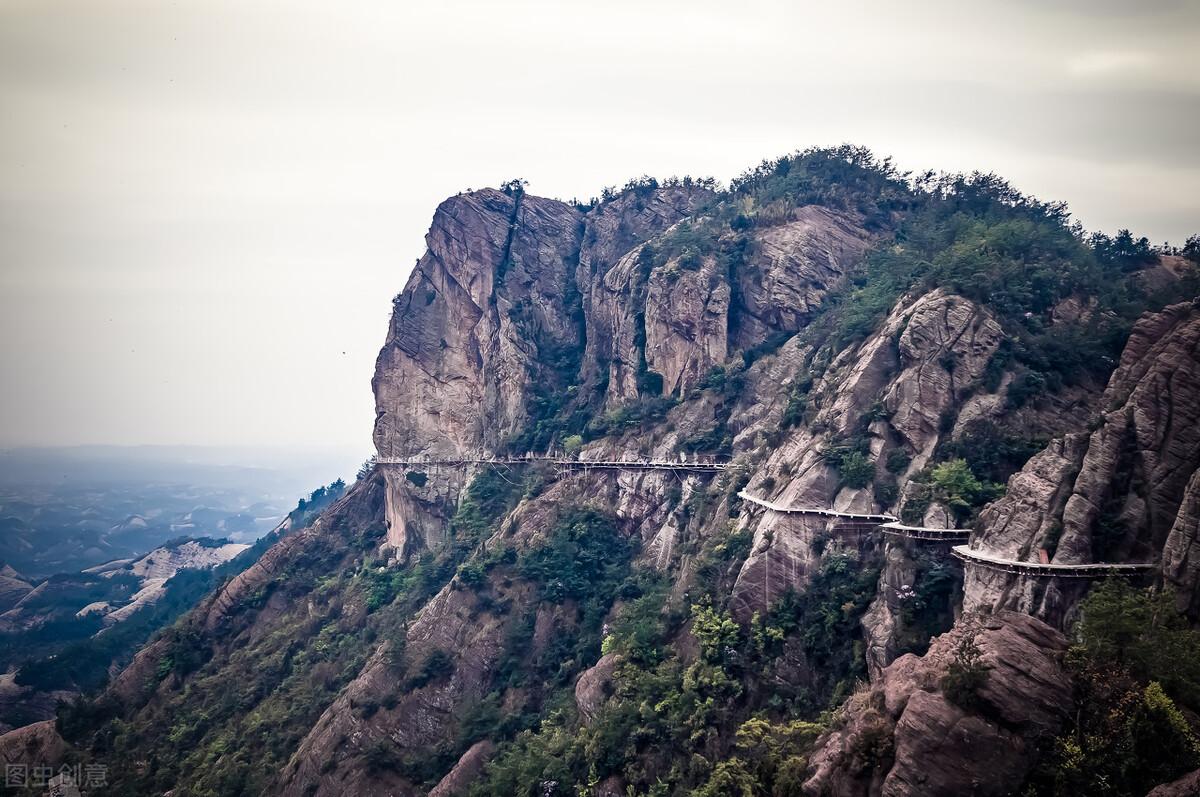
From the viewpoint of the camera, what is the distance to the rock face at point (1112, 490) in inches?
1097

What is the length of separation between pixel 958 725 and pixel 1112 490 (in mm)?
11711

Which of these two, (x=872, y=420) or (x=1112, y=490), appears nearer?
(x=1112, y=490)

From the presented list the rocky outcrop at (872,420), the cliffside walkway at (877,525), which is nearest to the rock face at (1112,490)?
the cliffside walkway at (877,525)

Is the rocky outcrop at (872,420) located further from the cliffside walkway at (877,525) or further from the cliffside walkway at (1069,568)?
the cliffside walkway at (1069,568)

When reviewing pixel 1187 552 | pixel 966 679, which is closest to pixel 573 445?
pixel 966 679

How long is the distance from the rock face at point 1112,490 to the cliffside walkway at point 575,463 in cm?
2100

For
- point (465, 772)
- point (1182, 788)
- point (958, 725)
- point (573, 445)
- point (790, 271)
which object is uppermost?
point (790, 271)

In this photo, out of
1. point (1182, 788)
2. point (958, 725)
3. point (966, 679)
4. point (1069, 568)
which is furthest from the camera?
point (1069, 568)

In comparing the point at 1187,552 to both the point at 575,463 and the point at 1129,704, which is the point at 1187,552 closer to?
the point at 1129,704

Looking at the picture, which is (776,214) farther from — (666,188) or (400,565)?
(400,565)

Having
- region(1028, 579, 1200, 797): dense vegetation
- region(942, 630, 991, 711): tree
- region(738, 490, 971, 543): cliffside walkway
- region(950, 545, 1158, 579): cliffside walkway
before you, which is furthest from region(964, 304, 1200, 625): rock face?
region(942, 630, 991, 711): tree

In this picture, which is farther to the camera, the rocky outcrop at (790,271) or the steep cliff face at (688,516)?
the rocky outcrop at (790,271)

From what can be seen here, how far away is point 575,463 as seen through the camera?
5934cm

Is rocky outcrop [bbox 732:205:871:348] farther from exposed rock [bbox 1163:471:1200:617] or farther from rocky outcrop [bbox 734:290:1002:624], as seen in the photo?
exposed rock [bbox 1163:471:1200:617]
